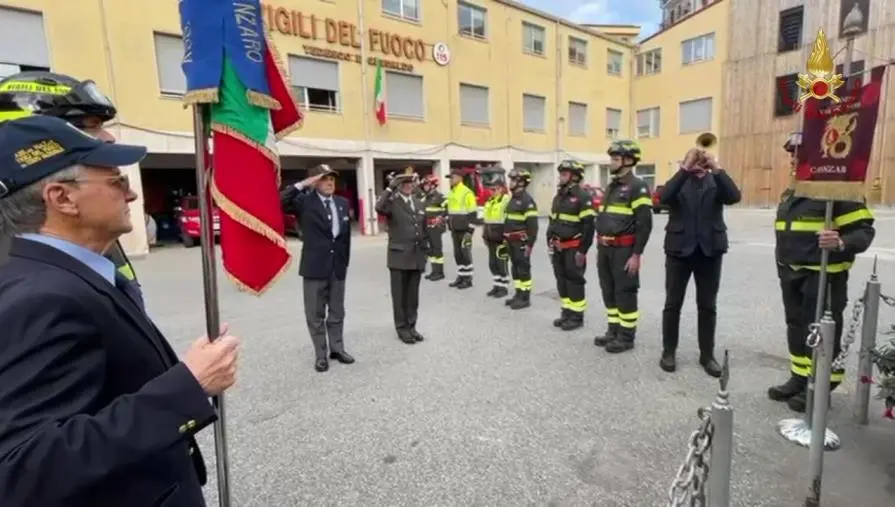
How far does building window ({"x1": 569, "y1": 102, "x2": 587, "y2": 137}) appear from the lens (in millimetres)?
25452

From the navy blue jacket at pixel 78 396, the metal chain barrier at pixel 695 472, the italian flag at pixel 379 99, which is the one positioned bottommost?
the metal chain barrier at pixel 695 472

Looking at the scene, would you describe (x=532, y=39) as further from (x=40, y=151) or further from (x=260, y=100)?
(x=40, y=151)

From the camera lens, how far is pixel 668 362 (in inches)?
178

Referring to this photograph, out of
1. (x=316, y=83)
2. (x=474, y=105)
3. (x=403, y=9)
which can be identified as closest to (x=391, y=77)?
(x=403, y=9)

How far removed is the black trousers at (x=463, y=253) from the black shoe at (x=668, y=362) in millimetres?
4401

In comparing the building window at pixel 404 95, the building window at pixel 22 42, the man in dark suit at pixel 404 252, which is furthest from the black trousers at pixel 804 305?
the building window at pixel 404 95

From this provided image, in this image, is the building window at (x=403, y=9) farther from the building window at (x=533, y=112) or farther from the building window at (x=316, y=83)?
the building window at (x=533, y=112)

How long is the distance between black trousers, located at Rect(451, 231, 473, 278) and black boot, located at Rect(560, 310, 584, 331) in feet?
9.38

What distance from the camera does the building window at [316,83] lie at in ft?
52.0

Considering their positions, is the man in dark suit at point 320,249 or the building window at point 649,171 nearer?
the man in dark suit at point 320,249

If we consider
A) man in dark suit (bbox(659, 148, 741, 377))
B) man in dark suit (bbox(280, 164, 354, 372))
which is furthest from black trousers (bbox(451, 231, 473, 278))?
man in dark suit (bbox(659, 148, 741, 377))

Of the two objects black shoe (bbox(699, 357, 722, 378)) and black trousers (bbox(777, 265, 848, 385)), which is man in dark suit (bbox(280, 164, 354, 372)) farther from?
black trousers (bbox(777, 265, 848, 385))

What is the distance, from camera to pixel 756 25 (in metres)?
24.0

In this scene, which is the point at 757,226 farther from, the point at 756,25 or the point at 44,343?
the point at 44,343
